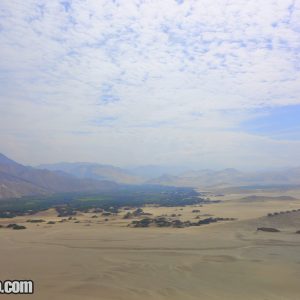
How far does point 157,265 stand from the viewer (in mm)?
18578

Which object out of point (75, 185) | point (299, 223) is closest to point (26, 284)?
point (299, 223)

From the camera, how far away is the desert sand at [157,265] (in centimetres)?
1431

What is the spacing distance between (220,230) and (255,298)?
1943 cm

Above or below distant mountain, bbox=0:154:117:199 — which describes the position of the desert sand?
below

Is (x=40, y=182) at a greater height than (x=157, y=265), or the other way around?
(x=40, y=182)

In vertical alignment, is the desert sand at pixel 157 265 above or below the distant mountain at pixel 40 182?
below

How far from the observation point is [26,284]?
1452cm

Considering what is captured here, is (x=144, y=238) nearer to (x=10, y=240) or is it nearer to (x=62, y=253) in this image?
(x=62, y=253)

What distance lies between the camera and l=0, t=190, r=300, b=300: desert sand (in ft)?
47.0

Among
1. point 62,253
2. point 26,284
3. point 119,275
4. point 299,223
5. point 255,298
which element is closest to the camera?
point 255,298

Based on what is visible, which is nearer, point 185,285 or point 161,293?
point 161,293

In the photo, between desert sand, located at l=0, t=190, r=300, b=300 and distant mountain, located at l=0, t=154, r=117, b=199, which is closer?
desert sand, located at l=0, t=190, r=300, b=300

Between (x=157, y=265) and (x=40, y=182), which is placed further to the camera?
(x=40, y=182)

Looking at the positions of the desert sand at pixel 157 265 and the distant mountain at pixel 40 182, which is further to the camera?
the distant mountain at pixel 40 182
